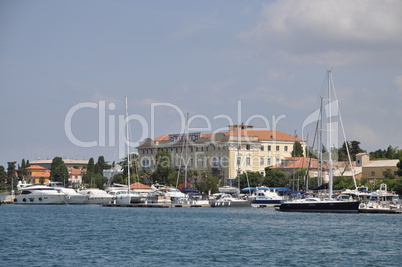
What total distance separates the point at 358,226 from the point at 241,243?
16.4m

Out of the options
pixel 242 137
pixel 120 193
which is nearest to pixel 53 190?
pixel 120 193

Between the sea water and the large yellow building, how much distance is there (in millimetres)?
79379

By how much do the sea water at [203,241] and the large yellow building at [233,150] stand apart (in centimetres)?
7938

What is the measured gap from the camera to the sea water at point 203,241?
129 feet

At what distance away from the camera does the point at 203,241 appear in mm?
48875

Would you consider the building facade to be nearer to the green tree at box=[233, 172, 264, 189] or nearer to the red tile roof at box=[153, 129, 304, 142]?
the green tree at box=[233, 172, 264, 189]

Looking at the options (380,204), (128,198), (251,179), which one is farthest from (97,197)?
(380,204)

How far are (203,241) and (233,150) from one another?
337ft

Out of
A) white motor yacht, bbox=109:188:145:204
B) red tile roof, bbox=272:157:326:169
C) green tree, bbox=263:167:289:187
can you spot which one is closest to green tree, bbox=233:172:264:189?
green tree, bbox=263:167:289:187

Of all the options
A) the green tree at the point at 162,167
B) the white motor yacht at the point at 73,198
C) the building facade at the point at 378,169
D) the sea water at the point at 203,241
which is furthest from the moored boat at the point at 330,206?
the green tree at the point at 162,167

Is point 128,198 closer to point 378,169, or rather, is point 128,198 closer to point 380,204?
point 380,204

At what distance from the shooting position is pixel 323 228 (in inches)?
2318

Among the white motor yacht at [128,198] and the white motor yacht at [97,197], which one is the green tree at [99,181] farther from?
the white motor yacht at [128,198]

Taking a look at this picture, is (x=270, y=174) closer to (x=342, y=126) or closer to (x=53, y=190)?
(x=53, y=190)
